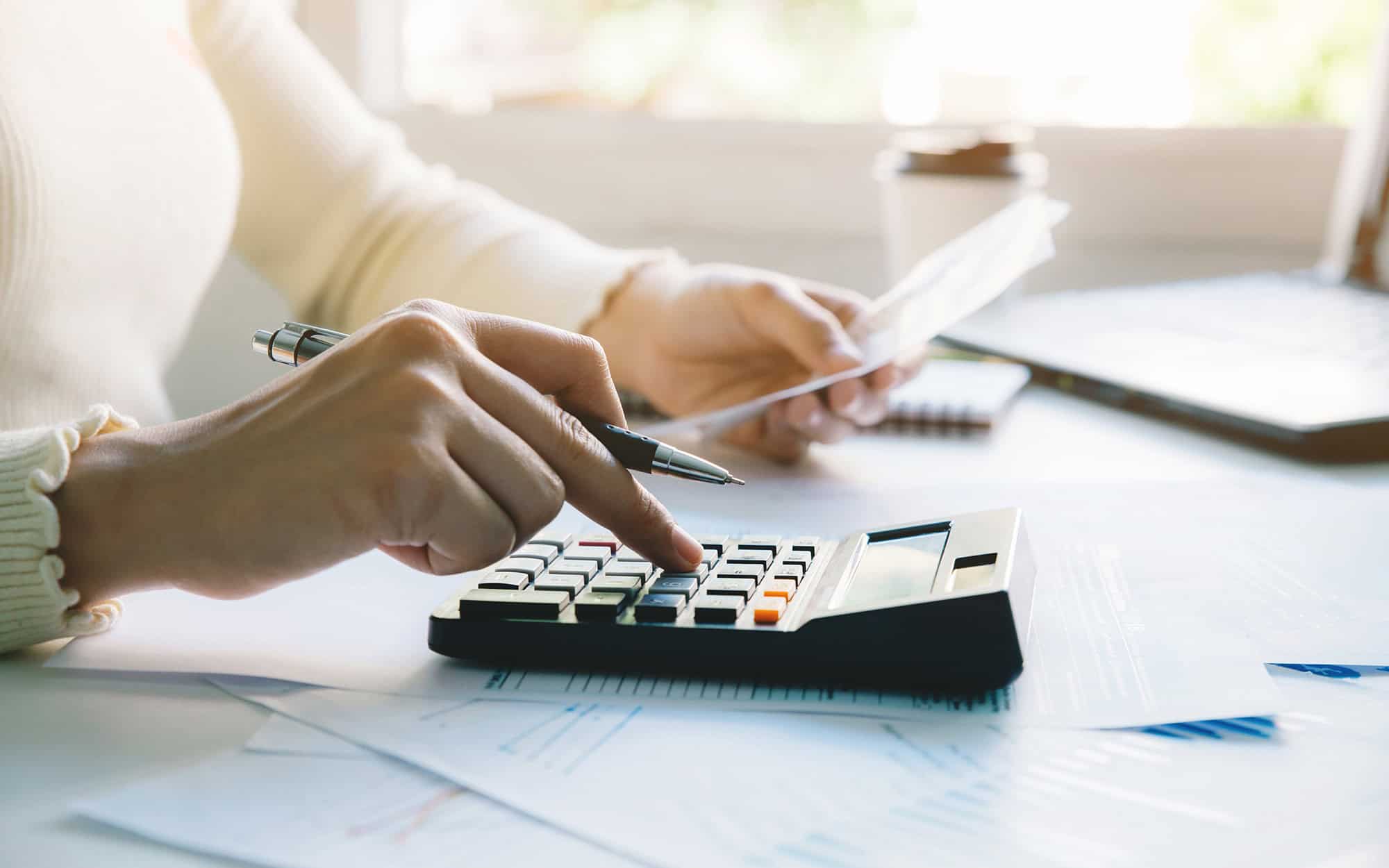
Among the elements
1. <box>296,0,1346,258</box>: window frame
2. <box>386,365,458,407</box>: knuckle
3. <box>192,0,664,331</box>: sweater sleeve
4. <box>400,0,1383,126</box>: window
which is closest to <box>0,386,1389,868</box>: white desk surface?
<box>386,365,458,407</box>: knuckle

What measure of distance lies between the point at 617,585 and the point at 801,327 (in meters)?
0.32

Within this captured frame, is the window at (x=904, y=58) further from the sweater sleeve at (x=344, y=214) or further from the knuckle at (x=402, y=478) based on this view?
the knuckle at (x=402, y=478)

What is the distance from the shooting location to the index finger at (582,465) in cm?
42

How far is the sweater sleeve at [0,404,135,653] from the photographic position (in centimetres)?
41

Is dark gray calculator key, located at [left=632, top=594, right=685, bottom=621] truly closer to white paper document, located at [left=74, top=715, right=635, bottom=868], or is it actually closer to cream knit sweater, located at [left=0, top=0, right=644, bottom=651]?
white paper document, located at [left=74, top=715, right=635, bottom=868]

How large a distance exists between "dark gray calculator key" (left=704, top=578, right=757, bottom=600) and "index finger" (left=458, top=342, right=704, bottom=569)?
0.08 ft

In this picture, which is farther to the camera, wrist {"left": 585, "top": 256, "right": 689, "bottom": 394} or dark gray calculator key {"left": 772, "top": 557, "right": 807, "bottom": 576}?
wrist {"left": 585, "top": 256, "right": 689, "bottom": 394}

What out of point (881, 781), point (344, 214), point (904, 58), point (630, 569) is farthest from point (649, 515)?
point (904, 58)

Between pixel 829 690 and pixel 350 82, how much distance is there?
3.69 ft

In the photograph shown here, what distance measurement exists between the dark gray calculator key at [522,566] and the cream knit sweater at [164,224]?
0.47 feet

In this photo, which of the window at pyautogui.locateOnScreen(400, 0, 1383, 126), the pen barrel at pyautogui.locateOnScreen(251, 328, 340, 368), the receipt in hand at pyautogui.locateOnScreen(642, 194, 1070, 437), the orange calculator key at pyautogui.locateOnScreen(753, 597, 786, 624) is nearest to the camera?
the orange calculator key at pyautogui.locateOnScreen(753, 597, 786, 624)

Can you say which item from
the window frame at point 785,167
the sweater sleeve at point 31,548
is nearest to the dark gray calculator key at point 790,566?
the sweater sleeve at point 31,548

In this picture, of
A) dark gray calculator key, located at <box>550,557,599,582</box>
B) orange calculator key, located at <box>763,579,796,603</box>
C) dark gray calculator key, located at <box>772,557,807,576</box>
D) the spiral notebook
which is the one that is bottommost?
the spiral notebook

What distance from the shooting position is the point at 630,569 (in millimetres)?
449
